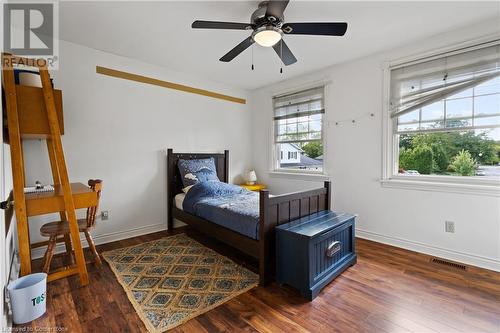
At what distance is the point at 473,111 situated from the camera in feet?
7.81

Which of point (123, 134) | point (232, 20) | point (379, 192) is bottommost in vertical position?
point (379, 192)

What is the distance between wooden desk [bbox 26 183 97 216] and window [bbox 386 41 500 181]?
3.38 metres

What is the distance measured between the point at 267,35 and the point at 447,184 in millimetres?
2461

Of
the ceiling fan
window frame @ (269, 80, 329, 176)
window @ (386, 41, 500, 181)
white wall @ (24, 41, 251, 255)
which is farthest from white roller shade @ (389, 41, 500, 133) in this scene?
white wall @ (24, 41, 251, 255)

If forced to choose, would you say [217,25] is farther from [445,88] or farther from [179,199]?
[445,88]

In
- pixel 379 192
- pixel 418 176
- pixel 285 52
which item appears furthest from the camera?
pixel 379 192

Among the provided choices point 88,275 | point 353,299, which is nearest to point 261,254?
point 353,299

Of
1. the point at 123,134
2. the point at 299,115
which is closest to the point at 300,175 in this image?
the point at 299,115

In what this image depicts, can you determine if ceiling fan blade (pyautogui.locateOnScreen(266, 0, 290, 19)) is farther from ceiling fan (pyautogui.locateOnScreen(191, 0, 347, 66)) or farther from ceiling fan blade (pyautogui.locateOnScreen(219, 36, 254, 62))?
ceiling fan blade (pyautogui.locateOnScreen(219, 36, 254, 62))

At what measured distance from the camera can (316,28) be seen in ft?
5.99

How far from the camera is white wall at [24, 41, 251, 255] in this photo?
270 centimetres

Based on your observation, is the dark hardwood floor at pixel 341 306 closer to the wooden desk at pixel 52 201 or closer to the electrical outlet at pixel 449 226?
the electrical outlet at pixel 449 226

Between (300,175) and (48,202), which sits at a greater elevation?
(300,175)

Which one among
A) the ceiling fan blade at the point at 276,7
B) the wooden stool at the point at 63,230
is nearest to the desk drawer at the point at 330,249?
the ceiling fan blade at the point at 276,7
